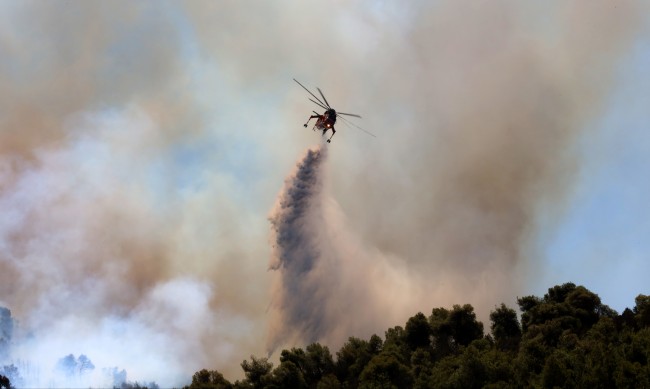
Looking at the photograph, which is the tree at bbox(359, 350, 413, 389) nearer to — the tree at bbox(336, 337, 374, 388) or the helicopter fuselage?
the tree at bbox(336, 337, 374, 388)

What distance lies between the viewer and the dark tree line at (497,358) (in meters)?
130

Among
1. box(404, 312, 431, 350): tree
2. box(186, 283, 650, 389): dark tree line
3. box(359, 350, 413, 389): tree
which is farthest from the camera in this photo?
box(404, 312, 431, 350): tree

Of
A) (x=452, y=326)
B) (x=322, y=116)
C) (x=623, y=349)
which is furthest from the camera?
(x=452, y=326)

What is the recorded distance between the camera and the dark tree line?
12975 centimetres

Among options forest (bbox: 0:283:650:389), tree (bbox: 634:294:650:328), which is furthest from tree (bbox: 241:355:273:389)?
tree (bbox: 634:294:650:328)

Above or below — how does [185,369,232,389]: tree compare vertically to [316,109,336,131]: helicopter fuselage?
below

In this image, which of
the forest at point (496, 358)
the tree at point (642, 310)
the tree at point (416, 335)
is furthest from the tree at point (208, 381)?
the tree at point (642, 310)

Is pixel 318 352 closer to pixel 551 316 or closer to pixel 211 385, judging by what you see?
pixel 211 385

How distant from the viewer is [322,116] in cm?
16875

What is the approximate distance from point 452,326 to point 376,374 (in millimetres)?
57706

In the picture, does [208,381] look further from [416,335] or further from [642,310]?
[642,310]

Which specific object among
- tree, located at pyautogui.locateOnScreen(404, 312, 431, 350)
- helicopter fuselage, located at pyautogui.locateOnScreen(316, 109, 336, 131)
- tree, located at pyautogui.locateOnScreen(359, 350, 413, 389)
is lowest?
tree, located at pyautogui.locateOnScreen(359, 350, 413, 389)

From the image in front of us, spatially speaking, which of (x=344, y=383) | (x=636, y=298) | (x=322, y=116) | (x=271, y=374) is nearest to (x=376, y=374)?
(x=344, y=383)

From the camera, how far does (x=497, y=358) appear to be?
496 feet
